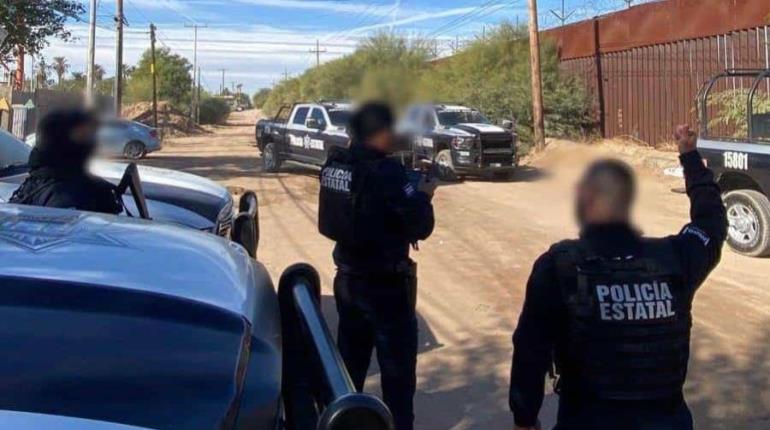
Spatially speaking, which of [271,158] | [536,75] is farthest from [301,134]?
[536,75]

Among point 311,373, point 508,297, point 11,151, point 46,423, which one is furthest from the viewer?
point 508,297

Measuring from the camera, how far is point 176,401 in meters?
1.91

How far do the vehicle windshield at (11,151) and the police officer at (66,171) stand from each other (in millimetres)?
2547

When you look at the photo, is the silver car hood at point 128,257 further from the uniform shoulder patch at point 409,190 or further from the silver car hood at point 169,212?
the silver car hood at point 169,212

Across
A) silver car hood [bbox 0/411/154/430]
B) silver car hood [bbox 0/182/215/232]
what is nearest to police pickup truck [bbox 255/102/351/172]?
silver car hood [bbox 0/182/215/232]

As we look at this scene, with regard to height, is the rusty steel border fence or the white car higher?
the rusty steel border fence

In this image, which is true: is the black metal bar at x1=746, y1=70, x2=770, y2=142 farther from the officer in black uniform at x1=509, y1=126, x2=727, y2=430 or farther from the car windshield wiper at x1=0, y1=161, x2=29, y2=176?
the officer in black uniform at x1=509, y1=126, x2=727, y2=430

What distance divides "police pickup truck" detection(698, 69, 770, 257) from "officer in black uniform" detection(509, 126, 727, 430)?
8342 millimetres

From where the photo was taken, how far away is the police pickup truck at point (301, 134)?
70.3 feet

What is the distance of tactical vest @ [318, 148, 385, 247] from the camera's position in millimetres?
4535

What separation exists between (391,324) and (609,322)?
1.80 meters

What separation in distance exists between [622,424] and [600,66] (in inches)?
1102

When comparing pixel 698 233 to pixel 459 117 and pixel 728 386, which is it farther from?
pixel 459 117

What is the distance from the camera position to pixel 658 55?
1057 inches
